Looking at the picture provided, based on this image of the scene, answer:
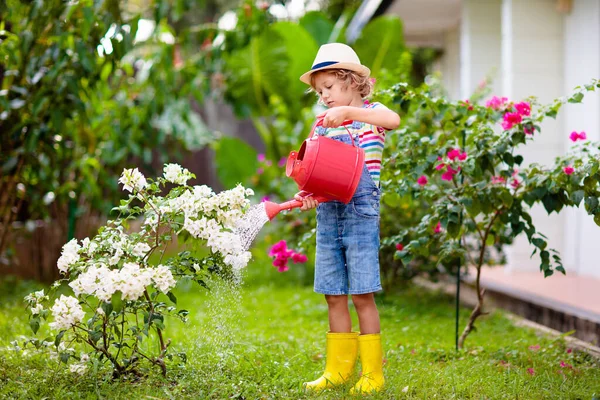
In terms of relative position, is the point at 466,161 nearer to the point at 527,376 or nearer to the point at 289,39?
the point at 527,376

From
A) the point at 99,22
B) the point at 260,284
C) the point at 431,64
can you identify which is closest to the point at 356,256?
the point at 99,22

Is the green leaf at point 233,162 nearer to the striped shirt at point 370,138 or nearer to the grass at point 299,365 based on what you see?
the grass at point 299,365

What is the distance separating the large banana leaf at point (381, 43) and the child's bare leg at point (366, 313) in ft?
18.6

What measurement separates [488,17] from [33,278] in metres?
5.13

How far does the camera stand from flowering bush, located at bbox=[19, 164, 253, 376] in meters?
2.55

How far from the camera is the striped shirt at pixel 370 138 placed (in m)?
2.82

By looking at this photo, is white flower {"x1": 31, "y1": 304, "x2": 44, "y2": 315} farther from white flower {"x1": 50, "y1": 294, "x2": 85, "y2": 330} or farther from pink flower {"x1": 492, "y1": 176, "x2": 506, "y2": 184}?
pink flower {"x1": 492, "y1": 176, "x2": 506, "y2": 184}

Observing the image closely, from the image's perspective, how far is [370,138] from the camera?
111 inches

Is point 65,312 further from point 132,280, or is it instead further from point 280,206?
point 280,206

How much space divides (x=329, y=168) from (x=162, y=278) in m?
0.73

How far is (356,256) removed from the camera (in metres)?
2.79

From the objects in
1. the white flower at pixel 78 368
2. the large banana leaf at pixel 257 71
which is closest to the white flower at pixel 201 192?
the white flower at pixel 78 368

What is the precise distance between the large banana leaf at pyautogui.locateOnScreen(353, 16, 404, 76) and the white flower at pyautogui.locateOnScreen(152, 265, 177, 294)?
19.6 feet

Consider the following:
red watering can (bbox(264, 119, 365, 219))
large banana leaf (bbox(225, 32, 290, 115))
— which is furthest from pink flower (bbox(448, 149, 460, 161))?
large banana leaf (bbox(225, 32, 290, 115))
